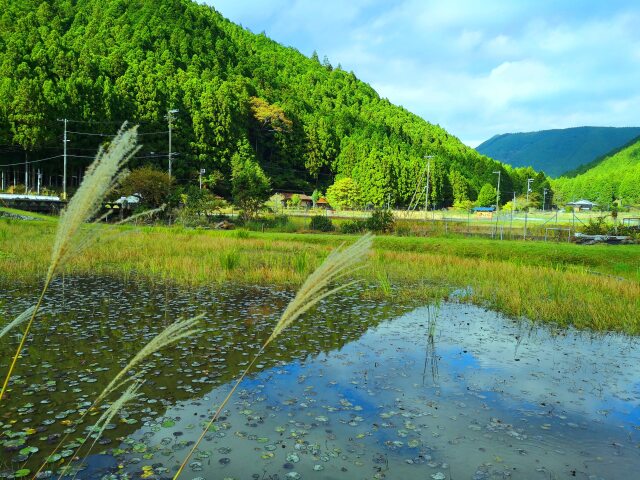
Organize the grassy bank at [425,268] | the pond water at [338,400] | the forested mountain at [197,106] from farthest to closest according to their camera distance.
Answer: the forested mountain at [197,106]
the grassy bank at [425,268]
the pond water at [338,400]

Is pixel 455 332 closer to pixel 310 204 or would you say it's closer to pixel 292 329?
pixel 292 329

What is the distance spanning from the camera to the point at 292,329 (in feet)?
25.5

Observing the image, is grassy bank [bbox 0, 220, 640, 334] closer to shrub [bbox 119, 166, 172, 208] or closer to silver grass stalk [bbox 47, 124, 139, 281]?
silver grass stalk [bbox 47, 124, 139, 281]

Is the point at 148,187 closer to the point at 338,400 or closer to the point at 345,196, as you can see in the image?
the point at 338,400

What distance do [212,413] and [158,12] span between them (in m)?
98.3

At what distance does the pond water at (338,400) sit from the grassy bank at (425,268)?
1597mm

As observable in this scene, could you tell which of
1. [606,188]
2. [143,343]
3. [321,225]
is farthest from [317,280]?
[606,188]

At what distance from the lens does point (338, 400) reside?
4.92 metres

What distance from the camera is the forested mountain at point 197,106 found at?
156ft

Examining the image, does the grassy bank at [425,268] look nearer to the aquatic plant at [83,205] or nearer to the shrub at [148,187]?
the aquatic plant at [83,205]

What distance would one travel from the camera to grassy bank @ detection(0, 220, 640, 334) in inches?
376

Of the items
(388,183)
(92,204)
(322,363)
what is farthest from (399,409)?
(388,183)

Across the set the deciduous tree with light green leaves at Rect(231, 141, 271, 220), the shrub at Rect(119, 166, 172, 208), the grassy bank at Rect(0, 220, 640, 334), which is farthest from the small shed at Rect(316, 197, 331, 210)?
the grassy bank at Rect(0, 220, 640, 334)

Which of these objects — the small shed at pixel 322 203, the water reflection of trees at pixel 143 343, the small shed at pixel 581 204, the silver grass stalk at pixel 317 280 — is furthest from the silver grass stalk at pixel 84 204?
the small shed at pixel 581 204
